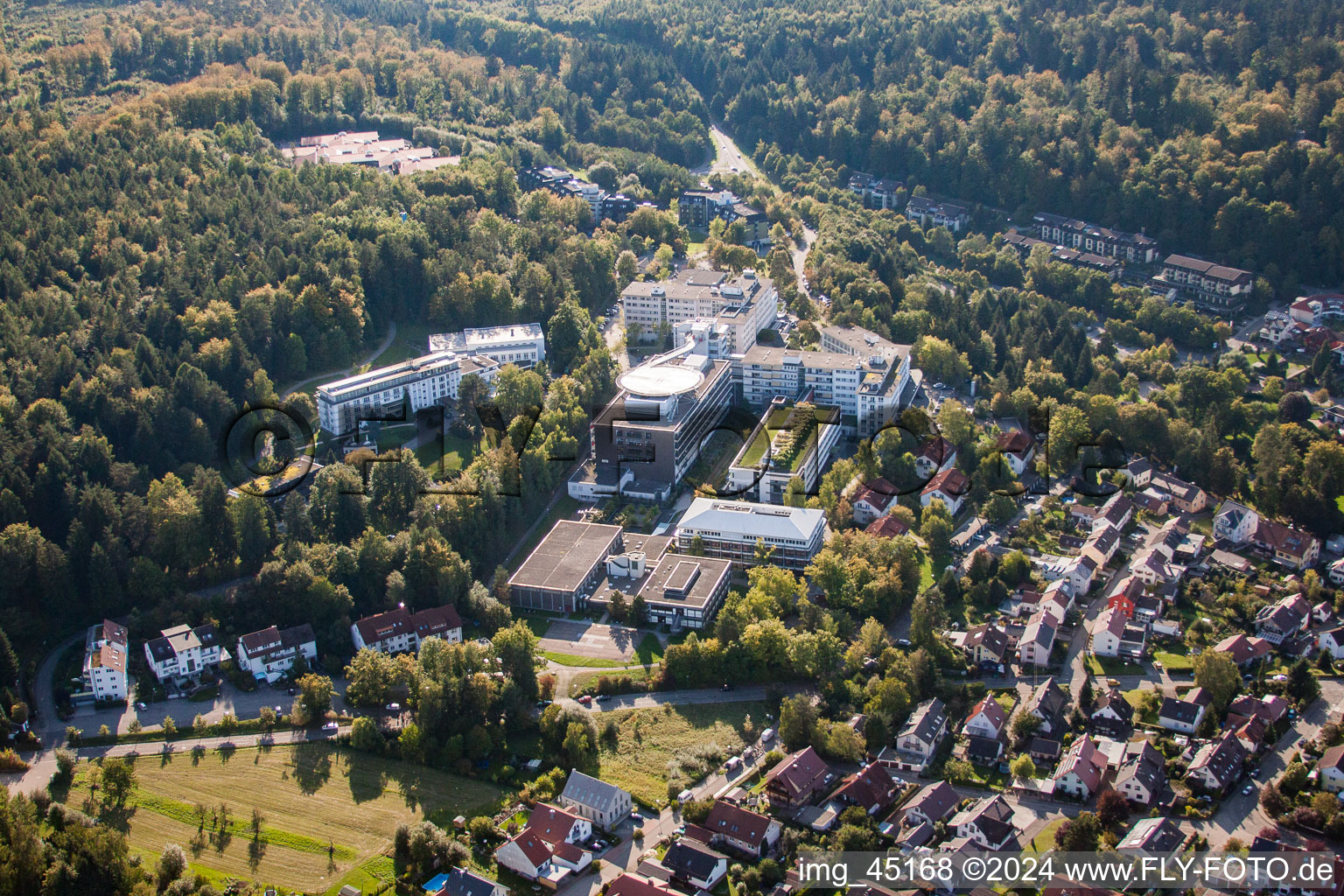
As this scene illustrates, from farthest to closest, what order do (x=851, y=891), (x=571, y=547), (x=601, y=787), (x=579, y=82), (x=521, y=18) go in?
(x=521, y=18) → (x=579, y=82) → (x=571, y=547) → (x=601, y=787) → (x=851, y=891)

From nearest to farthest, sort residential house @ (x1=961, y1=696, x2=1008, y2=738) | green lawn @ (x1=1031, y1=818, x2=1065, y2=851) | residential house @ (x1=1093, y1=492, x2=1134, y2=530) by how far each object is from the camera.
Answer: green lawn @ (x1=1031, y1=818, x2=1065, y2=851)
residential house @ (x1=961, y1=696, x2=1008, y2=738)
residential house @ (x1=1093, y1=492, x2=1134, y2=530)

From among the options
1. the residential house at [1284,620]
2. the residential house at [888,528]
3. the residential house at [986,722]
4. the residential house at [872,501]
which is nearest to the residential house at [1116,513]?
the residential house at [1284,620]

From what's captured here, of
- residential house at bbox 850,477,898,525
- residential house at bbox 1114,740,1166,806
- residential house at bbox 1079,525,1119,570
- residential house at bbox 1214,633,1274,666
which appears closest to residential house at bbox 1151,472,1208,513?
residential house at bbox 1079,525,1119,570

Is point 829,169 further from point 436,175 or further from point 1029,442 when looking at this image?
point 1029,442

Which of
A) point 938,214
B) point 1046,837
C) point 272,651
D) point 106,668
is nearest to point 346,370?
point 272,651

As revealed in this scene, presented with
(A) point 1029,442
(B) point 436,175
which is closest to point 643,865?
(A) point 1029,442

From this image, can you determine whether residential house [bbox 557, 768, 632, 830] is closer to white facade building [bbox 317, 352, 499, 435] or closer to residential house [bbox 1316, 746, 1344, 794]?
residential house [bbox 1316, 746, 1344, 794]
